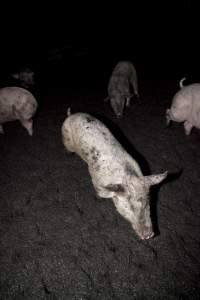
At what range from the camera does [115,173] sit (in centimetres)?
371

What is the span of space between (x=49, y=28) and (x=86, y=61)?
155 inches

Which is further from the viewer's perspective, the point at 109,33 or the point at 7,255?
the point at 109,33

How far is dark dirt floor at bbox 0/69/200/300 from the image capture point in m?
3.77

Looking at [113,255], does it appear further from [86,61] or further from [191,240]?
[86,61]

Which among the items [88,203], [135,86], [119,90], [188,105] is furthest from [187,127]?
[88,203]

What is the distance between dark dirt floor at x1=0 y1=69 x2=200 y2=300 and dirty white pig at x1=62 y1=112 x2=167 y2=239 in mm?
745

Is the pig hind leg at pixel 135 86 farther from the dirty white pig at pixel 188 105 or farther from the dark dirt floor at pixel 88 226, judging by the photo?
the dirty white pig at pixel 188 105

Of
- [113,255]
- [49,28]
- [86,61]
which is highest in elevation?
[49,28]

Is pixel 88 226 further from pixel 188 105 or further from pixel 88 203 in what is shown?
pixel 188 105

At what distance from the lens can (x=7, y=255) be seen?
415 cm

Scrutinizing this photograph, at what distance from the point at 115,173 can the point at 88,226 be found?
1393 millimetres

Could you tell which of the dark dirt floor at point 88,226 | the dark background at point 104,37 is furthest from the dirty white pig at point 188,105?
the dark background at point 104,37

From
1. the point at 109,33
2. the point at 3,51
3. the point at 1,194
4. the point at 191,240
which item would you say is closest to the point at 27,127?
the point at 1,194

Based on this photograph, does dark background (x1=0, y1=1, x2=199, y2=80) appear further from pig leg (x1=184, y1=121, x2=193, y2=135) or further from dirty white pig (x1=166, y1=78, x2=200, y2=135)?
dirty white pig (x1=166, y1=78, x2=200, y2=135)
